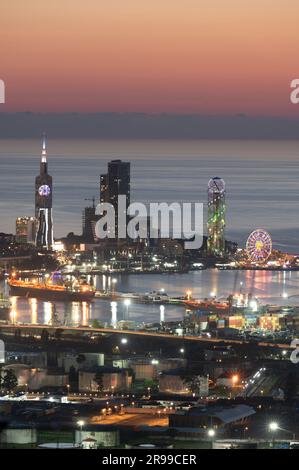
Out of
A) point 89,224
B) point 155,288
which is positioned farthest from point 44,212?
point 155,288

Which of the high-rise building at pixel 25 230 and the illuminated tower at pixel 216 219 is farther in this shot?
the high-rise building at pixel 25 230

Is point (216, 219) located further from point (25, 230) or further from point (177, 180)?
point (177, 180)

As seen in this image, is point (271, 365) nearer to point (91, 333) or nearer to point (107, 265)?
point (91, 333)

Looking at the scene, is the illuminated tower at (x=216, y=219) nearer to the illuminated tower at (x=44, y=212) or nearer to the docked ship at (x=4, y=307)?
the illuminated tower at (x=44, y=212)

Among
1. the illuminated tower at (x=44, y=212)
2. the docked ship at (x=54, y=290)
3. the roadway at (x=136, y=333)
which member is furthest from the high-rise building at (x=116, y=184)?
the roadway at (x=136, y=333)

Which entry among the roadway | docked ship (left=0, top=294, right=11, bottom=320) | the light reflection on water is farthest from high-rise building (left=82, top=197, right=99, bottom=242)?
the roadway

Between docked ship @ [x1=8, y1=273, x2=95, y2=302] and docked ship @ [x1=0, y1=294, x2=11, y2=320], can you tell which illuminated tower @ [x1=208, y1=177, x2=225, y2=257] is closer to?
docked ship @ [x1=8, y1=273, x2=95, y2=302]
